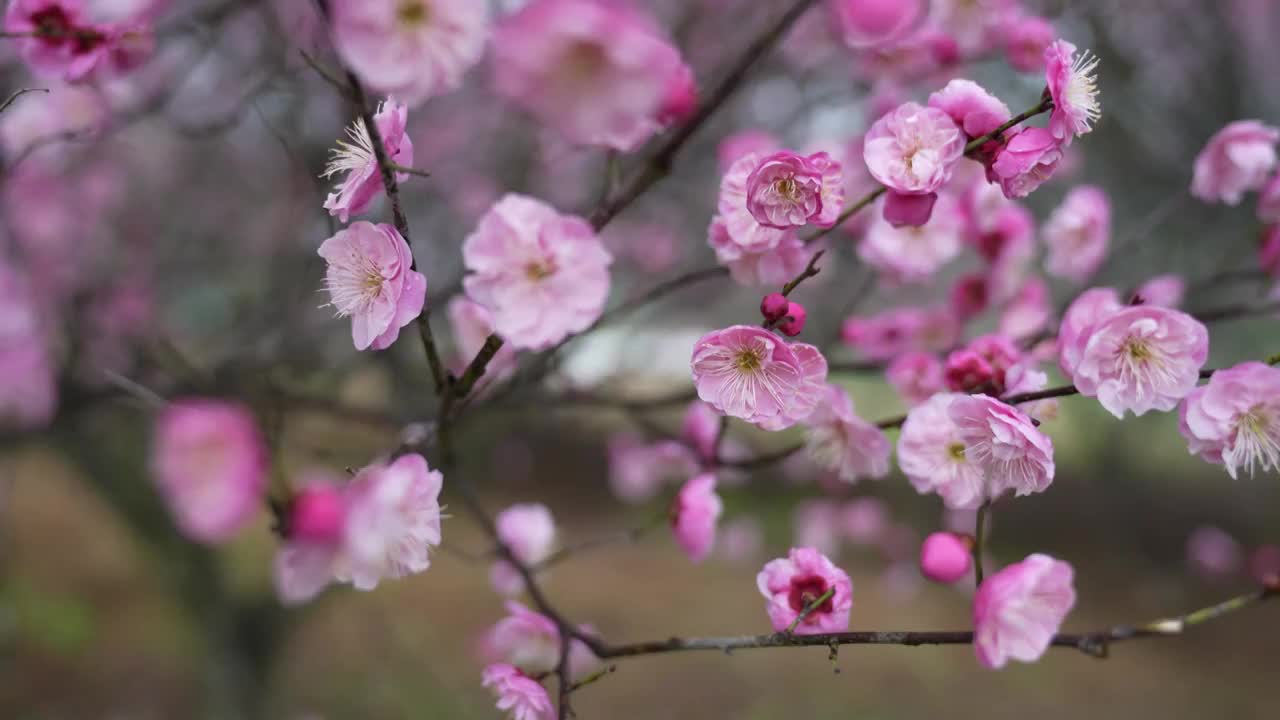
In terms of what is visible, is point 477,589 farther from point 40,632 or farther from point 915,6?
point 915,6

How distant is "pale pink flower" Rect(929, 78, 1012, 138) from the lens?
2.27 ft

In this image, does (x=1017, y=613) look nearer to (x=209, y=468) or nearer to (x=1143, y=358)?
(x=1143, y=358)

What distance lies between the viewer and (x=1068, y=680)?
3.29 meters

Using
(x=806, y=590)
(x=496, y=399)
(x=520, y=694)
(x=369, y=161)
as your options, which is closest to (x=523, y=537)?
(x=496, y=399)

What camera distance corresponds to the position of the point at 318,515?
0.43 meters

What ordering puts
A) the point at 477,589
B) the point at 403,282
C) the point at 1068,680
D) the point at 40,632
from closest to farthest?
the point at 403,282 < the point at 1068,680 < the point at 40,632 < the point at 477,589

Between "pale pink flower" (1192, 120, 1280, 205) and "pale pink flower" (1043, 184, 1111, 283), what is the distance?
151 mm

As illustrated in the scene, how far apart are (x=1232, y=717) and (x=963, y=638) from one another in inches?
133

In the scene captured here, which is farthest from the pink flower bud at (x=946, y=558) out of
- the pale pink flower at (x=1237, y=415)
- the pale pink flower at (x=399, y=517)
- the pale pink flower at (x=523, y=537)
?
the pale pink flower at (x=523, y=537)

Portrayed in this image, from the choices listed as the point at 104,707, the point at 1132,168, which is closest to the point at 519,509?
the point at 1132,168

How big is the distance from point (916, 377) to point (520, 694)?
560mm

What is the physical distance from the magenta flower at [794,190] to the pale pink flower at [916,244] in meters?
0.33

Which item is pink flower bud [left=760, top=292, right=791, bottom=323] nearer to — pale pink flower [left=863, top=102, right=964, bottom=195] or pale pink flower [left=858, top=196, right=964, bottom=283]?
pale pink flower [left=863, top=102, right=964, bottom=195]

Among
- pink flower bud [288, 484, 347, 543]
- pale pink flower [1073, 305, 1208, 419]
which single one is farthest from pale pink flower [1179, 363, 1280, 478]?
pink flower bud [288, 484, 347, 543]
